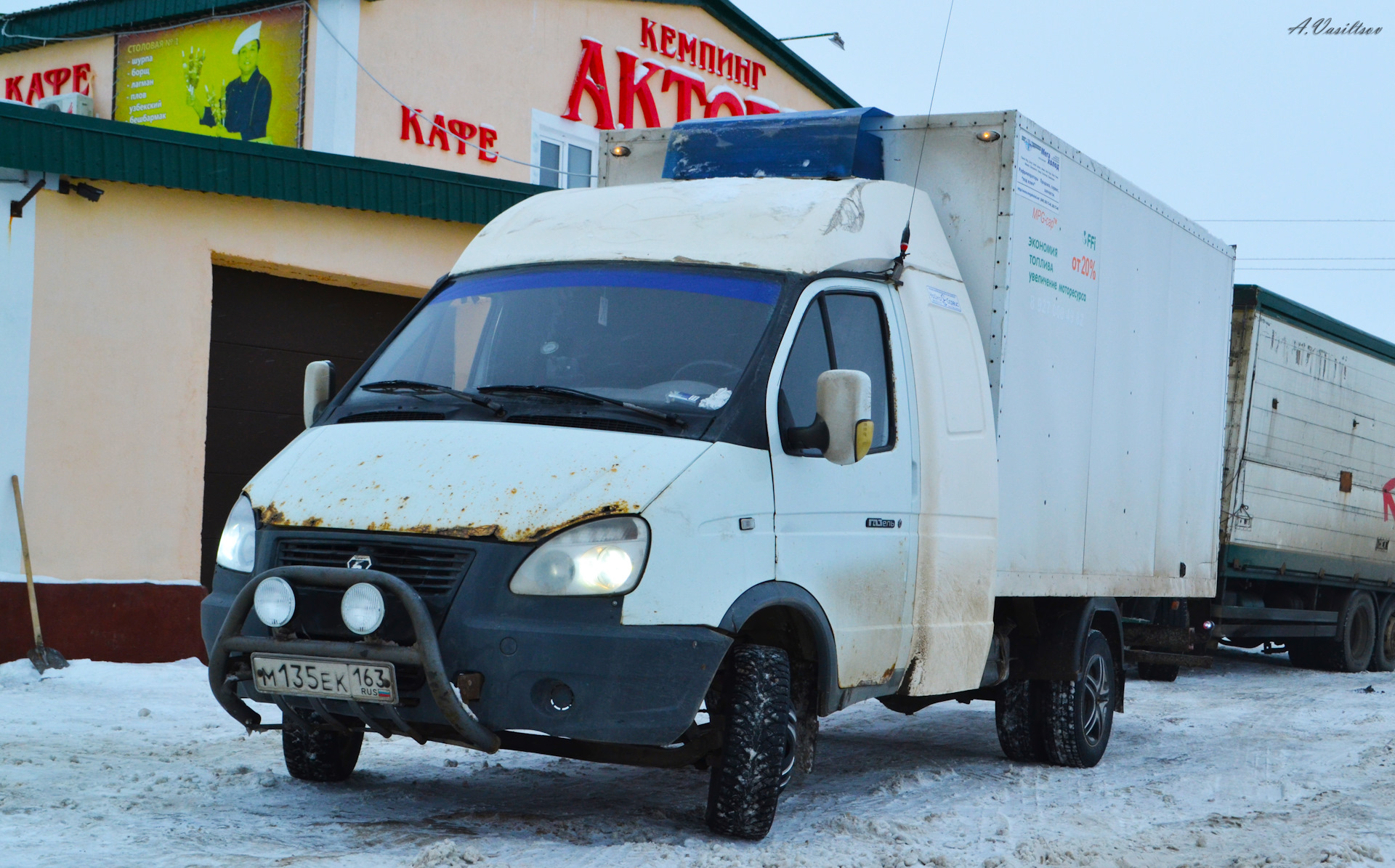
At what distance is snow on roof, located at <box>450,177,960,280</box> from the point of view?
6.14 m

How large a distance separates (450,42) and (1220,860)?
13.3 m

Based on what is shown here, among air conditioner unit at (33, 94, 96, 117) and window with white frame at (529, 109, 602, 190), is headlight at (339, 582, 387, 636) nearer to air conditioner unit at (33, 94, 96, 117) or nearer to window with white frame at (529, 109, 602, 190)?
window with white frame at (529, 109, 602, 190)

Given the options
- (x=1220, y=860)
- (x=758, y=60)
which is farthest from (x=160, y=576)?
(x=758, y=60)

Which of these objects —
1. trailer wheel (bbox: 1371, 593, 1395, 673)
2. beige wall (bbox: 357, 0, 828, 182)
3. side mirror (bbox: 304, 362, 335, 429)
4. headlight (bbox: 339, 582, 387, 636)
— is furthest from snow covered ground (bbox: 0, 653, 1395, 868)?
beige wall (bbox: 357, 0, 828, 182)

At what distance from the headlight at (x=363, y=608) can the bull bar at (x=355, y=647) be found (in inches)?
1.1

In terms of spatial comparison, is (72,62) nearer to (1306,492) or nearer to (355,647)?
(1306,492)

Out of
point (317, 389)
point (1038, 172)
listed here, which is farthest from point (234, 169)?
point (1038, 172)

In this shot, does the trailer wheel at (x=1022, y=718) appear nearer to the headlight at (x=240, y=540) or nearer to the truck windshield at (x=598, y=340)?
the truck windshield at (x=598, y=340)

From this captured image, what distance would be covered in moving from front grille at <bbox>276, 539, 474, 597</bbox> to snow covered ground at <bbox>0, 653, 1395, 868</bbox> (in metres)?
0.87

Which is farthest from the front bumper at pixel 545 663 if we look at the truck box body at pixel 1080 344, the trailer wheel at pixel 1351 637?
the trailer wheel at pixel 1351 637

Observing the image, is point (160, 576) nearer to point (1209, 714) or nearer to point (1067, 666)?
point (1067, 666)

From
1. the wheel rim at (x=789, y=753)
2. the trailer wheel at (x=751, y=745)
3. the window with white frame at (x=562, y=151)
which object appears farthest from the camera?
the window with white frame at (x=562, y=151)

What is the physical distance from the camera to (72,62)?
18.5 m

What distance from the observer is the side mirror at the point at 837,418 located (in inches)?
220
